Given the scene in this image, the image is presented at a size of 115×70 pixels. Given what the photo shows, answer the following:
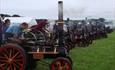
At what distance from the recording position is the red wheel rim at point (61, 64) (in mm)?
8477

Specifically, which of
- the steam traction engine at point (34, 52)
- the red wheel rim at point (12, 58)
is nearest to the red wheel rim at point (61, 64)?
the steam traction engine at point (34, 52)

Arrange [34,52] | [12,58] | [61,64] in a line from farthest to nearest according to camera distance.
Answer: [34,52]
[12,58]
[61,64]

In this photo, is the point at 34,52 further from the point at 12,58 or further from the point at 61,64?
the point at 61,64

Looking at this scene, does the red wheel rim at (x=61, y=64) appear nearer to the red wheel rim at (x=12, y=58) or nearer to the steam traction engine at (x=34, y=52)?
the steam traction engine at (x=34, y=52)

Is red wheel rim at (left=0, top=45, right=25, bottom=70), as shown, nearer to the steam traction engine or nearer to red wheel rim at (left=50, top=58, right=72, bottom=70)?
the steam traction engine

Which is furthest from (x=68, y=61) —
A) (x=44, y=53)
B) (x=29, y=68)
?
(x=29, y=68)

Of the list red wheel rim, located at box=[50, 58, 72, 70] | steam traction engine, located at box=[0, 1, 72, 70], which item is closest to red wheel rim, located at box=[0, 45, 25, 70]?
steam traction engine, located at box=[0, 1, 72, 70]

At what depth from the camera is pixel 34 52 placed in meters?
8.88

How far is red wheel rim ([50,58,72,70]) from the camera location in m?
8.48

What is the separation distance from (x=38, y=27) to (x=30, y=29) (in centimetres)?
24

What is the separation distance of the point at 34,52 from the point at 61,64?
826 millimetres

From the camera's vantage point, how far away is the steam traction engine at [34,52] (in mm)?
8562

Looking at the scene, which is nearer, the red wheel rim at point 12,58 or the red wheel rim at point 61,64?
the red wheel rim at point 61,64

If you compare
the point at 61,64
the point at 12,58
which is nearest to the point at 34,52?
the point at 12,58
